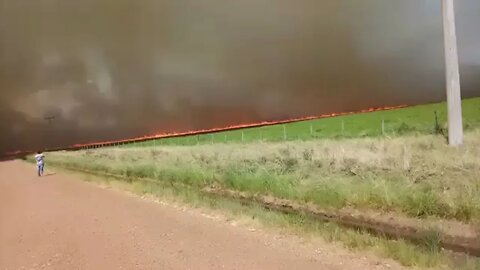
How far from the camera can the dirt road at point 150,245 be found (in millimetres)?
8320

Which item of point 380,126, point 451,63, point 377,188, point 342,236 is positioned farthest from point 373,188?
point 380,126

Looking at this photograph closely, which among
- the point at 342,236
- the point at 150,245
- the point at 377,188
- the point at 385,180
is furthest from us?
the point at 385,180

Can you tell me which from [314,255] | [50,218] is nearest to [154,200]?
[50,218]

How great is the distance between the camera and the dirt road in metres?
8.32

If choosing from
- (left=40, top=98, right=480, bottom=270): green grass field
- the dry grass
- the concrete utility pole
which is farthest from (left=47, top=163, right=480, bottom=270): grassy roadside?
the concrete utility pole

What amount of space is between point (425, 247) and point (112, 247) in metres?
5.78

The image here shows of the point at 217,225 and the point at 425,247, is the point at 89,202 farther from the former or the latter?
the point at 425,247

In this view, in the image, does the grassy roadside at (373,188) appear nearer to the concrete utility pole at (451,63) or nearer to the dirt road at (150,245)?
the dirt road at (150,245)

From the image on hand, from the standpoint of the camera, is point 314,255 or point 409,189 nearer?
point 314,255

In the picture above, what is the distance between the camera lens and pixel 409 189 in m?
13.8

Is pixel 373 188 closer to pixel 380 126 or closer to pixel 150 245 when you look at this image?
pixel 150 245

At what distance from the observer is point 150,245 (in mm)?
9977

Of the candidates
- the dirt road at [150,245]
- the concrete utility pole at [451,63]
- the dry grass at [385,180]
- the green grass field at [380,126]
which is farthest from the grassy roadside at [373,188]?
the green grass field at [380,126]

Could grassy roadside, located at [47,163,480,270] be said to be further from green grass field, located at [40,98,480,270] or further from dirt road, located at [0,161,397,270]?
dirt road, located at [0,161,397,270]
